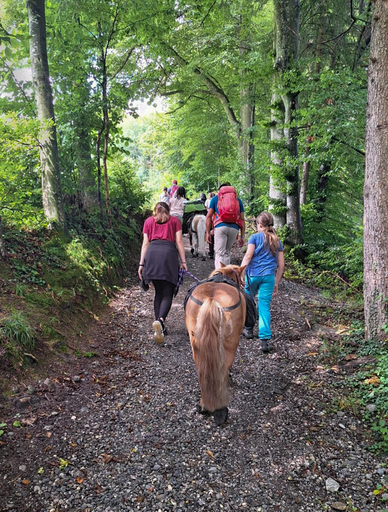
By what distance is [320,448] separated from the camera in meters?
3.07

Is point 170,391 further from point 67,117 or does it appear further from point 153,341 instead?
point 67,117

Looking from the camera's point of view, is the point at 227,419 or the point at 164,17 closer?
the point at 227,419

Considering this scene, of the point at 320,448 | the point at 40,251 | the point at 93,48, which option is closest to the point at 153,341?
the point at 40,251

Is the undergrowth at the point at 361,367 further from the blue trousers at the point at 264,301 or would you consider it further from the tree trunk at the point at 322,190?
the tree trunk at the point at 322,190

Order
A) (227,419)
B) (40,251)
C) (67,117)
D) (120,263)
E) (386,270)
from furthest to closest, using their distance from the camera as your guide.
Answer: (120,263) < (67,117) < (40,251) < (386,270) < (227,419)

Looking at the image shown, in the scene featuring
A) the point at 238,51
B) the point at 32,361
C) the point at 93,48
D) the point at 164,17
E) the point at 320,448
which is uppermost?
the point at 238,51

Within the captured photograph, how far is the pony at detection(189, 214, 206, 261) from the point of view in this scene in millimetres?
10719

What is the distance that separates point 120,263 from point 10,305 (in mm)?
4075

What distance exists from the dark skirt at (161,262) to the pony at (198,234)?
18.1 feet

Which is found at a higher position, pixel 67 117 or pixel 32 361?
pixel 67 117

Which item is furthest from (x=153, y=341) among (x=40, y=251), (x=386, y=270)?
(x=386, y=270)

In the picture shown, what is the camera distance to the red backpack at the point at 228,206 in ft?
21.3

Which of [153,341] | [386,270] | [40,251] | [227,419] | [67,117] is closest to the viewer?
[227,419]

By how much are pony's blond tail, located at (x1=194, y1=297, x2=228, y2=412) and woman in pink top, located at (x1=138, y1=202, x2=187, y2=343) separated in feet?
6.21
